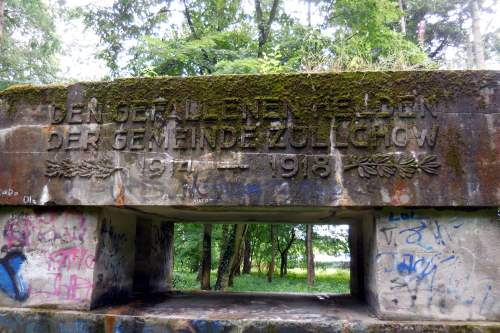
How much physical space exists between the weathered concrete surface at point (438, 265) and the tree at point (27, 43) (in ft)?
49.0

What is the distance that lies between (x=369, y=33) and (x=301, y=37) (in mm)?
1861

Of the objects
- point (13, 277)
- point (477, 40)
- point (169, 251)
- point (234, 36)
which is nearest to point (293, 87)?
point (13, 277)

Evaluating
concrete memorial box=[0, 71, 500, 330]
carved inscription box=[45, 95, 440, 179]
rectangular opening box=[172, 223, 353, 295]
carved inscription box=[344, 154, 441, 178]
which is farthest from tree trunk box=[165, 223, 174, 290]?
carved inscription box=[344, 154, 441, 178]

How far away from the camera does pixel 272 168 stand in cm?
445

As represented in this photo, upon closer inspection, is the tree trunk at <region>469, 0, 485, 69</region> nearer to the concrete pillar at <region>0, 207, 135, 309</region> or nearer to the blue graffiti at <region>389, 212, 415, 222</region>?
the blue graffiti at <region>389, 212, 415, 222</region>

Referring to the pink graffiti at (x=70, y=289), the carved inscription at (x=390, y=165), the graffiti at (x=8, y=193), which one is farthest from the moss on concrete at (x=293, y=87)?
the pink graffiti at (x=70, y=289)

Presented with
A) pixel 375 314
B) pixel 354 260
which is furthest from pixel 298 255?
pixel 375 314

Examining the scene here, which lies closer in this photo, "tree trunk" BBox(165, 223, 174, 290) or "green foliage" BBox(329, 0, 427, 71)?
"tree trunk" BBox(165, 223, 174, 290)

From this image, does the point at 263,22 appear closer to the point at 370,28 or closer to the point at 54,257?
the point at 370,28

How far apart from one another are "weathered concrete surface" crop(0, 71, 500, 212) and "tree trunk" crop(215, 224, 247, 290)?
6462mm

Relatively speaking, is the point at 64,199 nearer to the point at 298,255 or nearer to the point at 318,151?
the point at 318,151

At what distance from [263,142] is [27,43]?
14.8 m

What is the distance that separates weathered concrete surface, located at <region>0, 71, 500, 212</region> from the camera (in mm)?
4281

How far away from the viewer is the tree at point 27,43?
1510 cm
